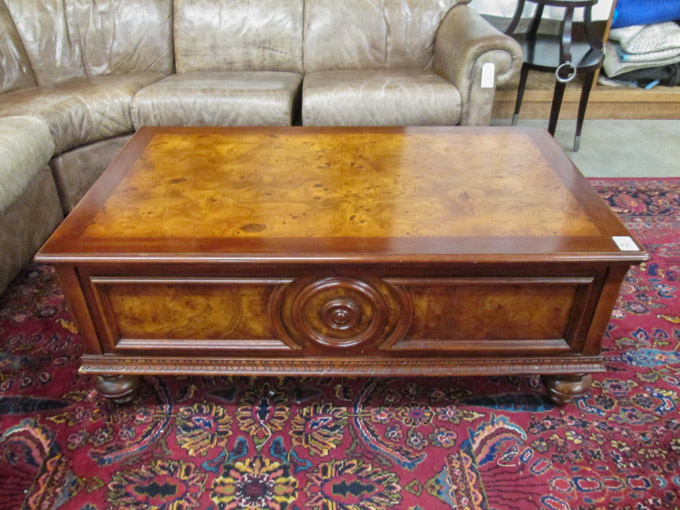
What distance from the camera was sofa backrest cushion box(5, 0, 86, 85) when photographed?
2398 millimetres

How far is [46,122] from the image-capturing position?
1899 millimetres

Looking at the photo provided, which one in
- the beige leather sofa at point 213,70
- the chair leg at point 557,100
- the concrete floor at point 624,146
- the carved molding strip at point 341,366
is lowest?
the concrete floor at point 624,146

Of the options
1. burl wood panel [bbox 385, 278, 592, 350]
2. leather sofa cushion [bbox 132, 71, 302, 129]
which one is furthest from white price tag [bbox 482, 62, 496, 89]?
burl wood panel [bbox 385, 278, 592, 350]

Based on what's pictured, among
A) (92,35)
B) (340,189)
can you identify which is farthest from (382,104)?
(92,35)

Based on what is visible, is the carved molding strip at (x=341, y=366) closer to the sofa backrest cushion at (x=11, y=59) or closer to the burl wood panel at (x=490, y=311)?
the burl wood panel at (x=490, y=311)

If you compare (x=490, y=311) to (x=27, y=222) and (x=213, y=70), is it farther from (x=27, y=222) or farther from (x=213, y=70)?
(x=213, y=70)

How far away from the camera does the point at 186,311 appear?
3.79 feet

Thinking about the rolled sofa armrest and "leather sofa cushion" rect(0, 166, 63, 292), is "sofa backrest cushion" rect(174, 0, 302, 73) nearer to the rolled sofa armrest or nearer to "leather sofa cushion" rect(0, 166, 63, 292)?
the rolled sofa armrest

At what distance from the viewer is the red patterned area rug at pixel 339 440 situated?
1.10 metres

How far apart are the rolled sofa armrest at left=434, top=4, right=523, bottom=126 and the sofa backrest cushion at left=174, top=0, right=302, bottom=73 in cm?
77

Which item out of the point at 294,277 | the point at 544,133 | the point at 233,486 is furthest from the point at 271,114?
the point at 233,486

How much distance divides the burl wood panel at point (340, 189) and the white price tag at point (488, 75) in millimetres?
600

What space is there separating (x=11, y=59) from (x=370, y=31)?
1.64m

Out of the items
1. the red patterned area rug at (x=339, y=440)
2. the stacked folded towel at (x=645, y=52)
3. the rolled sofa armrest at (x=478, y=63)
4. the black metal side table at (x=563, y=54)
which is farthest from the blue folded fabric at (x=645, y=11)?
the red patterned area rug at (x=339, y=440)
